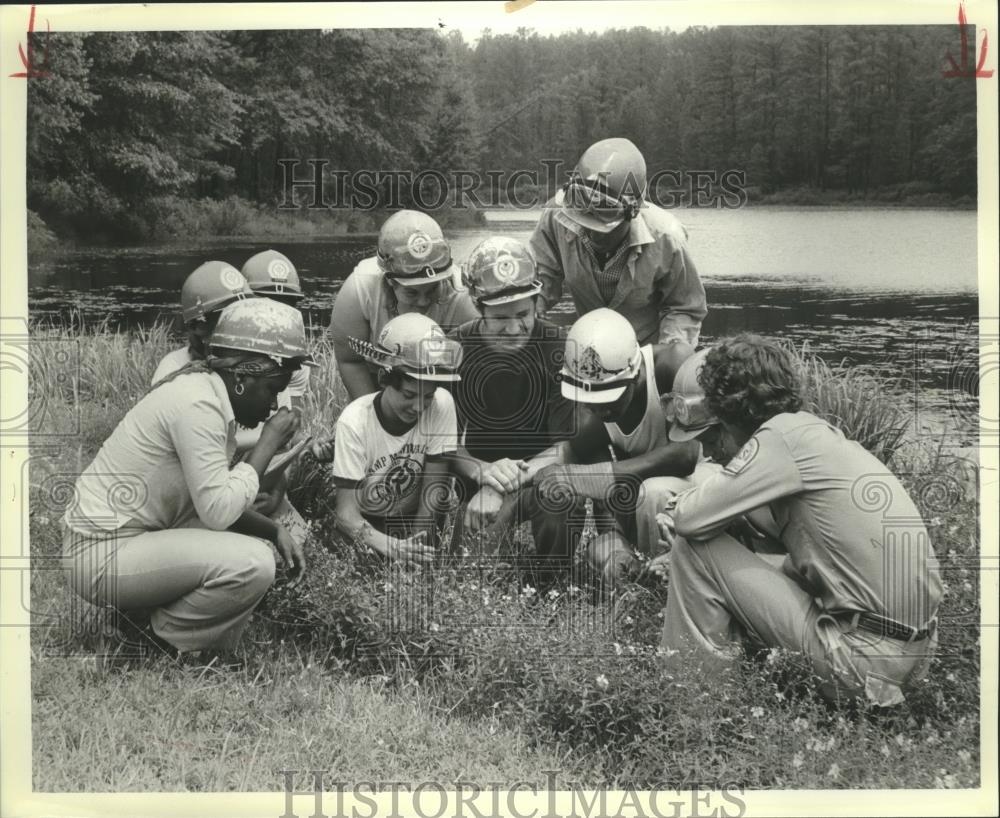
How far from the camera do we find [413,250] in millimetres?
5340

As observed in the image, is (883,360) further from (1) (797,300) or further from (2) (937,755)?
(2) (937,755)

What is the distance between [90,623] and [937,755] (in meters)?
3.77

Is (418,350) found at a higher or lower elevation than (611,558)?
higher

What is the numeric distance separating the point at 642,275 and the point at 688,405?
93 centimetres

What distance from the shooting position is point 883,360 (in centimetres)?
539

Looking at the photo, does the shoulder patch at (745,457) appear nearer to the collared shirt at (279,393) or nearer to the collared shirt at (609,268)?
the collared shirt at (609,268)

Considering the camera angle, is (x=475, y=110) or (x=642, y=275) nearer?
(x=475, y=110)

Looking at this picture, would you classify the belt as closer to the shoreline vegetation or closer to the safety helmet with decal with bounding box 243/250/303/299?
the shoreline vegetation

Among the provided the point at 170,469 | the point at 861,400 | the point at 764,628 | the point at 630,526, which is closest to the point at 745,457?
the point at 764,628

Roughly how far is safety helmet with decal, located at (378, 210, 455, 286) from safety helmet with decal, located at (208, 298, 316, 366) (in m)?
0.80

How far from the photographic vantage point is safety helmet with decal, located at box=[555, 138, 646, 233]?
5168mm

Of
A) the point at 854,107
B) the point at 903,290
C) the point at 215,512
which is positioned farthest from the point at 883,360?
the point at 215,512

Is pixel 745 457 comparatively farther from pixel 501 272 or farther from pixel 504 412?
pixel 501 272

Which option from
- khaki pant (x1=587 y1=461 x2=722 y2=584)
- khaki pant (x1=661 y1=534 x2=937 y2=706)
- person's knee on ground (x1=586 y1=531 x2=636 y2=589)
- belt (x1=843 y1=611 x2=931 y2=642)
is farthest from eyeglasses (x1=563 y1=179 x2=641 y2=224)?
belt (x1=843 y1=611 x2=931 y2=642)
